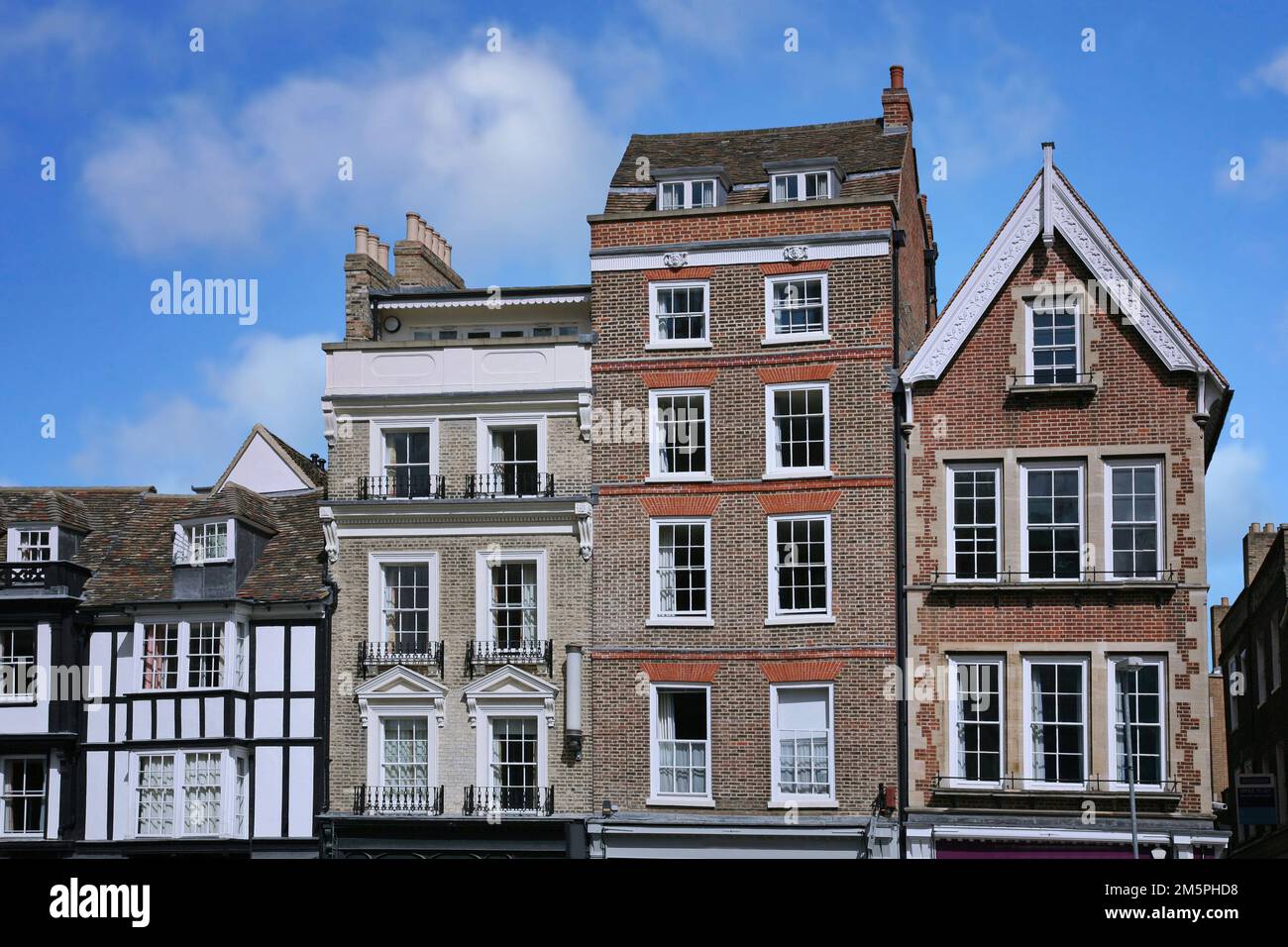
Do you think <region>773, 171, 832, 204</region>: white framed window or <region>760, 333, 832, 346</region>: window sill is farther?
<region>773, 171, 832, 204</region>: white framed window

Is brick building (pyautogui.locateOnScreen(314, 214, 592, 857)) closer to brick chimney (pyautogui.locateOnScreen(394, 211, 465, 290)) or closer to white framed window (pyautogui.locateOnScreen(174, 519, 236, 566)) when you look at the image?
white framed window (pyautogui.locateOnScreen(174, 519, 236, 566))

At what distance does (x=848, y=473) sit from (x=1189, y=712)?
852 cm

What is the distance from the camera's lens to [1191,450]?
35.0 metres

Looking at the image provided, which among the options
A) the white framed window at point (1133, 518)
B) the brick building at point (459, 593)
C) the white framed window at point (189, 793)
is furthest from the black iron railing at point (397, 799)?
the white framed window at point (1133, 518)

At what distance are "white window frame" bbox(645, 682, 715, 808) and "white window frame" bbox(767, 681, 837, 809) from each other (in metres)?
1.30

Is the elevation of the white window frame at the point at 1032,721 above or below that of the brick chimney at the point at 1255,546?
below

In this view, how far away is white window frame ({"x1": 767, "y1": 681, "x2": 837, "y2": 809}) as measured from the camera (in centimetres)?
3588

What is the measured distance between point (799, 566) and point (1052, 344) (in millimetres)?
7142

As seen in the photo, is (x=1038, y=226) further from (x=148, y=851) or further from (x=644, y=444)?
(x=148, y=851)

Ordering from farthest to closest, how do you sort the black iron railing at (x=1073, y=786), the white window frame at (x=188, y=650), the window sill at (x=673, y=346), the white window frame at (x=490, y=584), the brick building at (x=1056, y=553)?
1. the white window frame at (x=188, y=650)
2. the window sill at (x=673, y=346)
3. the white window frame at (x=490, y=584)
4. the brick building at (x=1056, y=553)
5. the black iron railing at (x=1073, y=786)

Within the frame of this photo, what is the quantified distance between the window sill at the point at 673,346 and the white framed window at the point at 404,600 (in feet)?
22.1

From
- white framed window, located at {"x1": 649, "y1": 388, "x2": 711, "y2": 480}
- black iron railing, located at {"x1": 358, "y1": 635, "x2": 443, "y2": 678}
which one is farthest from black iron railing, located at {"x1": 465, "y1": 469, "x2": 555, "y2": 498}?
black iron railing, located at {"x1": 358, "y1": 635, "x2": 443, "y2": 678}

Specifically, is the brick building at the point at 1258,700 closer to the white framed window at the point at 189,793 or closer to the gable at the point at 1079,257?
the gable at the point at 1079,257

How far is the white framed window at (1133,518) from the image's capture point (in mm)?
34938
